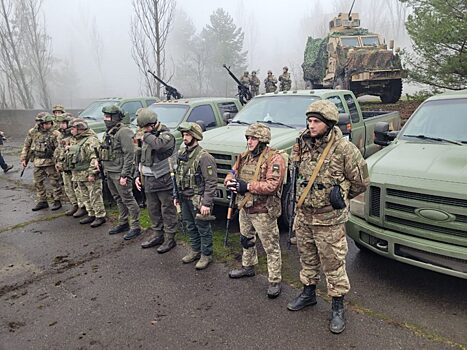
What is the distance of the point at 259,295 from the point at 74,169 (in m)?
3.66

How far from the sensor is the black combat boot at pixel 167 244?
4.87 meters

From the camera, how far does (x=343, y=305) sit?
3.33m

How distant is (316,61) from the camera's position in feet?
53.5

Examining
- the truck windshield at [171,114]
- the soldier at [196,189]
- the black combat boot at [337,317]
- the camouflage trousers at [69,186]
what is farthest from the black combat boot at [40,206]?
the black combat boot at [337,317]

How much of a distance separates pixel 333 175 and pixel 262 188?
709 mm

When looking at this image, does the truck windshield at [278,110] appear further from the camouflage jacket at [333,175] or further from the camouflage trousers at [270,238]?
the camouflage jacket at [333,175]

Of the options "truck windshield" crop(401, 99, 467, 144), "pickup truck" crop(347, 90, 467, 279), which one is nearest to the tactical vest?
"pickup truck" crop(347, 90, 467, 279)

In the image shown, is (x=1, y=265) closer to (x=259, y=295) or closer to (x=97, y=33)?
(x=259, y=295)

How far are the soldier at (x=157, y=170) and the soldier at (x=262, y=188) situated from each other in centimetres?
126

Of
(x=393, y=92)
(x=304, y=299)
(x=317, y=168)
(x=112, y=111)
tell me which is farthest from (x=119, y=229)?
(x=393, y=92)

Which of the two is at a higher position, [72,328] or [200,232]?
[200,232]

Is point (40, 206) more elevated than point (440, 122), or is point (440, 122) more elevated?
point (440, 122)

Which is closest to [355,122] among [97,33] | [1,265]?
[1,265]

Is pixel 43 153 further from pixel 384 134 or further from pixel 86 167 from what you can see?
pixel 384 134
